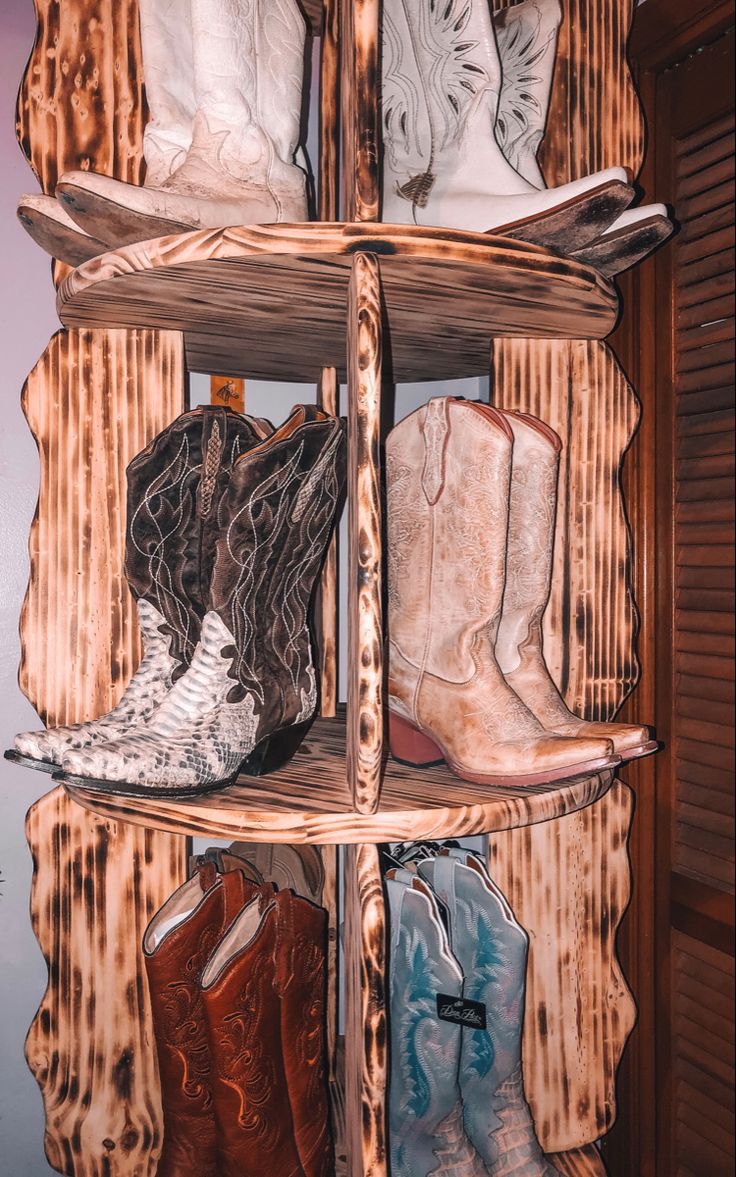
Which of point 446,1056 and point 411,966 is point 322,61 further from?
point 446,1056

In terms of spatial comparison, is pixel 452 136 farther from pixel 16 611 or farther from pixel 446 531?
pixel 16 611

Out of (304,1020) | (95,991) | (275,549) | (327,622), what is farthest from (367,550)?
(95,991)

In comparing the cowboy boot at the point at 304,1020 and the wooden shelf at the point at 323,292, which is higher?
the wooden shelf at the point at 323,292

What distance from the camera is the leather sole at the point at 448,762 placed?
2.93 feet

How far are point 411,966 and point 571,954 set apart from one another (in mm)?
315

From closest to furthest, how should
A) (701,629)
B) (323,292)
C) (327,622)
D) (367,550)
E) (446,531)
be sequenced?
1. (367,550)
2. (323,292)
3. (446,531)
4. (701,629)
5. (327,622)

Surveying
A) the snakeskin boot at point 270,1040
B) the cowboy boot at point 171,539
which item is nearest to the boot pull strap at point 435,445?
the cowboy boot at point 171,539

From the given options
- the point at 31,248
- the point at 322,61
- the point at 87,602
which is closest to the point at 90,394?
the point at 87,602

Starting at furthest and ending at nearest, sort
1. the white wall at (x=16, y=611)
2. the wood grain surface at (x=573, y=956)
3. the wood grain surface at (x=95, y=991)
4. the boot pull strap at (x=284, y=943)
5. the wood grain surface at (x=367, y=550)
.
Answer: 1. the white wall at (x=16, y=611)
2. the wood grain surface at (x=573, y=956)
3. the wood grain surface at (x=95, y=991)
4. the boot pull strap at (x=284, y=943)
5. the wood grain surface at (x=367, y=550)

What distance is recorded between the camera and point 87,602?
1.18m

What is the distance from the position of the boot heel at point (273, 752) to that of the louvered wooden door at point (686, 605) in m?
0.62

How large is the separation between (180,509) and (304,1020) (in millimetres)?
695

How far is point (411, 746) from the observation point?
105cm

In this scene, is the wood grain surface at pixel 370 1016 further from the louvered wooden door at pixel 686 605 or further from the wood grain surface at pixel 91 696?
the louvered wooden door at pixel 686 605
